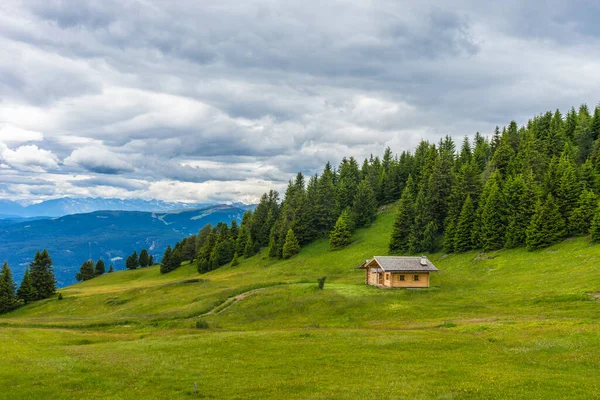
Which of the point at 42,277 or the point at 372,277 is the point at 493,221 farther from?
the point at 42,277

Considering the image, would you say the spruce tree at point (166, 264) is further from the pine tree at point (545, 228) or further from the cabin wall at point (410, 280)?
the pine tree at point (545, 228)

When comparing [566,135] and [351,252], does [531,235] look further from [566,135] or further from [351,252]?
[566,135]

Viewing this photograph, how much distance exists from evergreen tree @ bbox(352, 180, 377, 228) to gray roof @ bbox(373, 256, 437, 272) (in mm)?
60930

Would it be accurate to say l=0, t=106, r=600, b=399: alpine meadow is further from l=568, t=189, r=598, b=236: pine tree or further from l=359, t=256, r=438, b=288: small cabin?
l=359, t=256, r=438, b=288: small cabin

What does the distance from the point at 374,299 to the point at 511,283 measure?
21184mm

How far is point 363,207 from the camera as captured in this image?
5143 inches

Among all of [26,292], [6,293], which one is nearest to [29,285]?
[26,292]

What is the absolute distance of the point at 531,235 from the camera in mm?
77688

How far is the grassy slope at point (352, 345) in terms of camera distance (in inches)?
838

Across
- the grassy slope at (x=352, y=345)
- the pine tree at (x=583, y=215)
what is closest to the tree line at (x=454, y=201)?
the pine tree at (x=583, y=215)

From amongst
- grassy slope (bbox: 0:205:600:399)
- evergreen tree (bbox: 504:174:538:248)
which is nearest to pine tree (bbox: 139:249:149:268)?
grassy slope (bbox: 0:205:600:399)

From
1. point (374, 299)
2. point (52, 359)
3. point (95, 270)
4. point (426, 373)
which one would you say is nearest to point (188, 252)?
point (95, 270)

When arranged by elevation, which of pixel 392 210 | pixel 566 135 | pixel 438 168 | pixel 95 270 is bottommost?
pixel 95 270

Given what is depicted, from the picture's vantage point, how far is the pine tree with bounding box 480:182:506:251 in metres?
84.9
